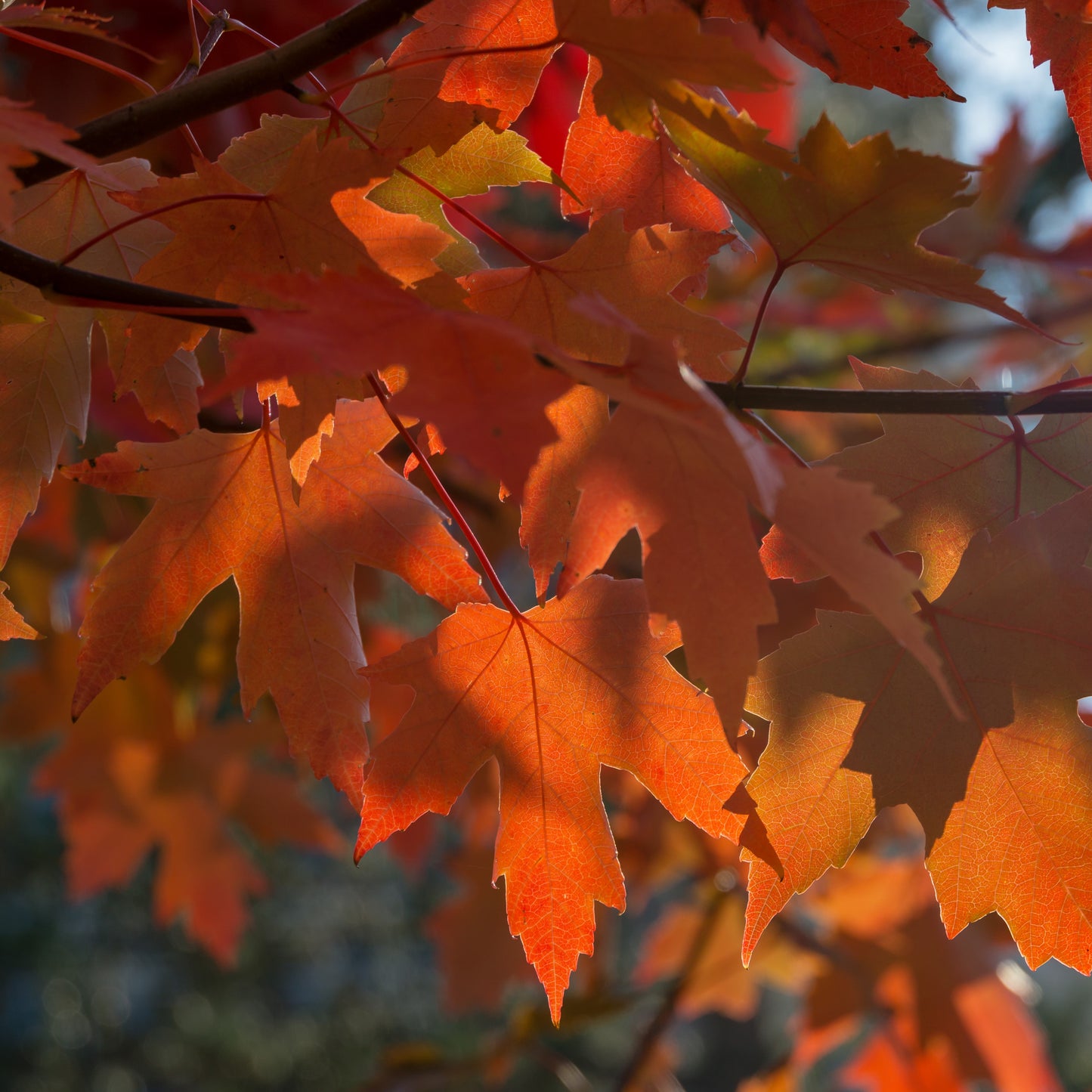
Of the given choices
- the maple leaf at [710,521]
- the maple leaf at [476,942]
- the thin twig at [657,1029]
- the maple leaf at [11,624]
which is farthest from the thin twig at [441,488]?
the maple leaf at [476,942]

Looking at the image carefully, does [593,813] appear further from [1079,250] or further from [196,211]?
[1079,250]

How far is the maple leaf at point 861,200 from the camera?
46cm

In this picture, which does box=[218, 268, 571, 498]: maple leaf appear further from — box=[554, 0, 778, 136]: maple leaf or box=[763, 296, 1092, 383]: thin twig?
box=[763, 296, 1092, 383]: thin twig

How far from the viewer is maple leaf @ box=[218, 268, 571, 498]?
34 centimetres

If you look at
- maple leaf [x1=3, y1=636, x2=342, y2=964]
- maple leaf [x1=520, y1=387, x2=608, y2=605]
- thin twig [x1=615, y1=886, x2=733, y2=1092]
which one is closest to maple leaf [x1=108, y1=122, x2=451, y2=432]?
maple leaf [x1=520, y1=387, x2=608, y2=605]

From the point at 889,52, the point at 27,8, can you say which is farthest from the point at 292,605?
the point at 889,52

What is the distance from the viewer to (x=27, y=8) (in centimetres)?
49

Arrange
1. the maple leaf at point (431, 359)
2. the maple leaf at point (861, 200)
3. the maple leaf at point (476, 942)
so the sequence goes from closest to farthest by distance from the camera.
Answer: the maple leaf at point (431, 359)
the maple leaf at point (861, 200)
the maple leaf at point (476, 942)

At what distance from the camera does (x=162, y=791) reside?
1610mm

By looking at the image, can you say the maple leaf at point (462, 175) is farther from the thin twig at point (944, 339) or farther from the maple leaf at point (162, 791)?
the thin twig at point (944, 339)

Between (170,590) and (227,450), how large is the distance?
0.30ft

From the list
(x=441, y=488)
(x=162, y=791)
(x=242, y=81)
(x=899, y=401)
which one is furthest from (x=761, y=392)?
(x=162, y=791)

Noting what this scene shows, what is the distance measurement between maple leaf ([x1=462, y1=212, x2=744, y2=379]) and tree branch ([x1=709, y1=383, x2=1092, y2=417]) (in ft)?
0.13

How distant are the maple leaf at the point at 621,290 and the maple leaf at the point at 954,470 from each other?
9 cm
